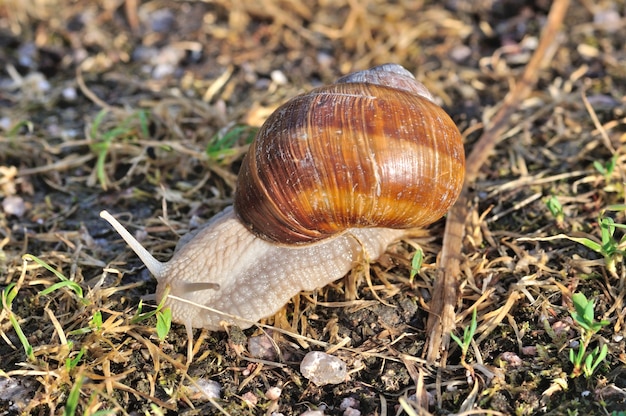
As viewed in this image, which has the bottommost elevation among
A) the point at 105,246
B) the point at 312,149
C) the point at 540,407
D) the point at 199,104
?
the point at 540,407

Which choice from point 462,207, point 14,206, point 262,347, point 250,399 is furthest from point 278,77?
point 250,399

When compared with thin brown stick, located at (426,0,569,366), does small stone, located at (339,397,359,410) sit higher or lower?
lower

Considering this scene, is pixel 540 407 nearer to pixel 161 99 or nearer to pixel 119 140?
pixel 119 140

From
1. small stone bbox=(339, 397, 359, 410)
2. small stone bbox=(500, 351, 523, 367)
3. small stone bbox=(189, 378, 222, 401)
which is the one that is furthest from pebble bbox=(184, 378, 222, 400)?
small stone bbox=(500, 351, 523, 367)

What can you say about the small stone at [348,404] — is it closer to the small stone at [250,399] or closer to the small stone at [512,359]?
the small stone at [250,399]

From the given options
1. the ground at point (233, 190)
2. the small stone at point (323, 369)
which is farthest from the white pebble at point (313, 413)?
the small stone at point (323, 369)

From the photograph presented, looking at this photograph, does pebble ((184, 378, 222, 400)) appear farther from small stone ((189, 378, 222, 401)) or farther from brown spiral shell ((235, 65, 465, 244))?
brown spiral shell ((235, 65, 465, 244))

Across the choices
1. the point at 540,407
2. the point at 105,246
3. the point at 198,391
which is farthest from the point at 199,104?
the point at 540,407
